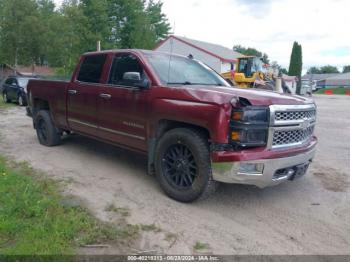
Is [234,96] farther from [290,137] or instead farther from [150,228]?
[150,228]

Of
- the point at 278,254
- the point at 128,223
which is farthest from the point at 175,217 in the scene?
the point at 278,254

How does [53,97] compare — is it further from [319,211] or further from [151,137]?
[319,211]

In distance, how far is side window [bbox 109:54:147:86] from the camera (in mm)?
5246

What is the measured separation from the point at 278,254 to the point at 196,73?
3.19 meters

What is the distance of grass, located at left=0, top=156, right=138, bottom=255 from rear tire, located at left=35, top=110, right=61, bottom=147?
2.67 metres

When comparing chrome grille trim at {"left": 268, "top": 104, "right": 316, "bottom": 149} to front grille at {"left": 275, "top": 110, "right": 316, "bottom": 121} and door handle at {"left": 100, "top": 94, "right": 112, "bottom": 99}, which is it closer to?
front grille at {"left": 275, "top": 110, "right": 316, "bottom": 121}

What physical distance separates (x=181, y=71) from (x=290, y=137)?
1959 mm

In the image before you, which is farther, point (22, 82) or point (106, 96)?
point (22, 82)

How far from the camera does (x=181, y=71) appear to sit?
17.9 ft

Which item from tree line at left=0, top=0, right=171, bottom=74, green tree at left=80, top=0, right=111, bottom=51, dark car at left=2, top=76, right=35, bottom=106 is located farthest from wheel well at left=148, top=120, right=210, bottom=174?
green tree at left=80, top=0, right=111, bottom=51

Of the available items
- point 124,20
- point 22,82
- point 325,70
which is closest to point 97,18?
point 124,20

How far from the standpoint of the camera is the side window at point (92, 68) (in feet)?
19.7

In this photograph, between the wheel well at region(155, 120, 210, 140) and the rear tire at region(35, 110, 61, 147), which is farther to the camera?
the rear tire at region(35, 110, 61, 147)

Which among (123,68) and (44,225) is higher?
(123,68)
